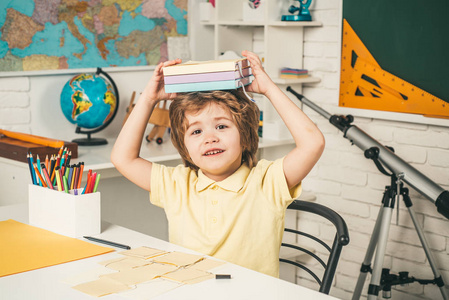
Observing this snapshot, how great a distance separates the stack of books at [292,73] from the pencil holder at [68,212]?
1.54 metres

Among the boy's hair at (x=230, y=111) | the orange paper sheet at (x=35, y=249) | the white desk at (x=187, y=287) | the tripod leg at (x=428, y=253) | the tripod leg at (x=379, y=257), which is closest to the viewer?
the white desk at (x=187, y=287)

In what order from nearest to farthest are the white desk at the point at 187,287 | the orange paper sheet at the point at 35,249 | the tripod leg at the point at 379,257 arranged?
the white desk at the point at 187,287
the orange paper sheet at the point at 35,249
the tripod leg at the point at 379,257

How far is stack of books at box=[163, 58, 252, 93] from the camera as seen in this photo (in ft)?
4.31

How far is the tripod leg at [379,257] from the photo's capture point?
2172 mm

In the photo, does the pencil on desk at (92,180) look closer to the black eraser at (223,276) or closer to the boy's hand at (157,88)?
the boy's hand at (157,88)

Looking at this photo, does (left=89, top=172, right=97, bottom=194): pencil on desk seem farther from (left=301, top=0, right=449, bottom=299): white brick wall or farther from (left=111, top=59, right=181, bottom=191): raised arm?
(left=301, top=0, right=449, bottom=299): white brick wall

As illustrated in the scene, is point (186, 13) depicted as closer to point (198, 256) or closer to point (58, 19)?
point (58, 19)

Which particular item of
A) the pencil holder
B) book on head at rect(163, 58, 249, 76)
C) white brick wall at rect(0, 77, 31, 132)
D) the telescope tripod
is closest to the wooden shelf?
the telescope tripod

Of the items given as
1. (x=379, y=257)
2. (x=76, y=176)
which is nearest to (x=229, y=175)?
(x=76, y=176)

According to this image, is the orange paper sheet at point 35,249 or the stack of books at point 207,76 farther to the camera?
the stack of books at point 207,76

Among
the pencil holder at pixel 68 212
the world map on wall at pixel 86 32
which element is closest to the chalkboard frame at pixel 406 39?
the world map on wall at pixel 86 32

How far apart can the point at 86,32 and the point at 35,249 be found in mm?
1601

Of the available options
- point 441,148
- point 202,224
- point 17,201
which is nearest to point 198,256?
point 202,224

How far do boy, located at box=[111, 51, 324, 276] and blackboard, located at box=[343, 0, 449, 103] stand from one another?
1202mm
